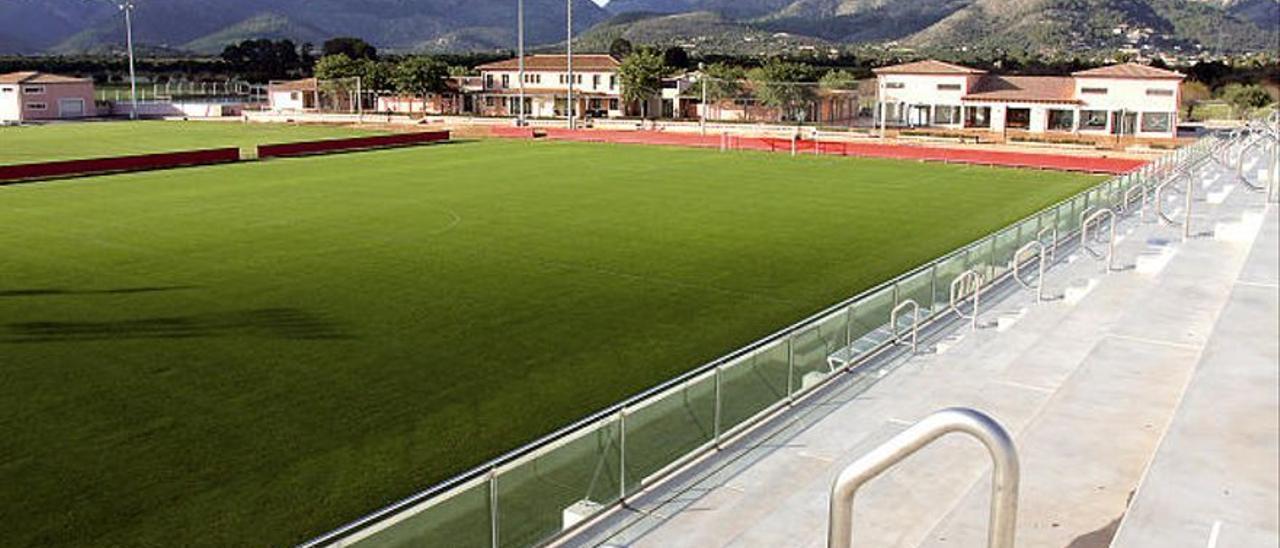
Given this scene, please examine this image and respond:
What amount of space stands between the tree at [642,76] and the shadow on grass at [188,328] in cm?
7612

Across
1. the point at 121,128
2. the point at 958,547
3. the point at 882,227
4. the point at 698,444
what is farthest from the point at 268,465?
the point at 121,128

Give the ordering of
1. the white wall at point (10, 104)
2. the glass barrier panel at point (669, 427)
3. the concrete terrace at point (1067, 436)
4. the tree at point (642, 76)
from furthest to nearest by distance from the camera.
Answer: the white wall at point (10, 104) < the tree at point (642, 76) < the glass barrier panel at point (669, 427) < the concrete terrace at point (1067, 436)

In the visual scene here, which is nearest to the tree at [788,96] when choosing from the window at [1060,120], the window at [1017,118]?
the window at [1017,118]

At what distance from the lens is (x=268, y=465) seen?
12.9 m

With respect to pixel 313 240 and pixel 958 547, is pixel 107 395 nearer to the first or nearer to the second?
pixel 958 547

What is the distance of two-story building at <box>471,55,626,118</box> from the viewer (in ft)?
332

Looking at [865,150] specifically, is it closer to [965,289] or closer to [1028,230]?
[1028,230]

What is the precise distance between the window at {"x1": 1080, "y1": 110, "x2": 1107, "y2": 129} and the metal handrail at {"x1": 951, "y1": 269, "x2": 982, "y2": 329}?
65721 millimetres

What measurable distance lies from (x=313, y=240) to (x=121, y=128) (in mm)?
65790

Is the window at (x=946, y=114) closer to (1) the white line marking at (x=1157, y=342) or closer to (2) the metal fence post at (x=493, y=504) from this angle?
(1) the white line marking at (x=1157, y=342)

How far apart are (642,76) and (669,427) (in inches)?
3354

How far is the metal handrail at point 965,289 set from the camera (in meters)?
17.4

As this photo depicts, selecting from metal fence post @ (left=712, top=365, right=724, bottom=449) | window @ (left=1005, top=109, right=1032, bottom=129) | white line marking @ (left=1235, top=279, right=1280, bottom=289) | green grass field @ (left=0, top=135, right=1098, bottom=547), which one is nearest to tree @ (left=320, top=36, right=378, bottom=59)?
window @ (left=1005, top=109, right=1032, bottom=129)

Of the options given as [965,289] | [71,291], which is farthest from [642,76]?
[965,289]
